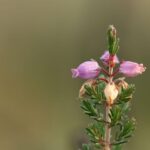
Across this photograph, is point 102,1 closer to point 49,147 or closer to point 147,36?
point 147,36

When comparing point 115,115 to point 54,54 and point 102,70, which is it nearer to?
point 102,70

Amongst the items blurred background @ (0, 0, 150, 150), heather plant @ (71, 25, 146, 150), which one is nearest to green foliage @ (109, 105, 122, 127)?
heather plant @ (71, 25, 146, 150)

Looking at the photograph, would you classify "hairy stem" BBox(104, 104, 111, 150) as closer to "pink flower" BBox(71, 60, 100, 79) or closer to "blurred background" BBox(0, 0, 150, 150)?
"pink flower" BBox(71, 60, 100, 79)

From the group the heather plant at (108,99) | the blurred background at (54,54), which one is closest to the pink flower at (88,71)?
the heather plant at (108,99)

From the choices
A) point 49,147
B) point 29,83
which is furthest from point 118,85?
point 29,83

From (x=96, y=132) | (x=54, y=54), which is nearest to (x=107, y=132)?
(x=96, y=132)

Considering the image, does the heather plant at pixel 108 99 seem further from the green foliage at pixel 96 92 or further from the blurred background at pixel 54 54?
the blurred background at pixel 54 54
